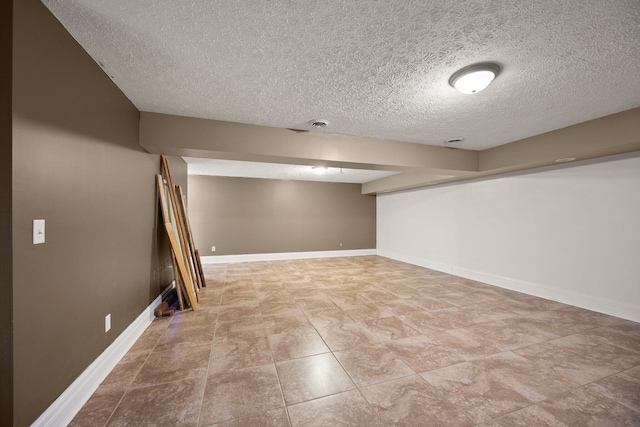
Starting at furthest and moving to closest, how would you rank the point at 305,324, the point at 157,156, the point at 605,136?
the point at 157,156, the point at 305,324, the point at 605,136

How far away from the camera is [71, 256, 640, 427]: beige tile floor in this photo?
1.48 metres

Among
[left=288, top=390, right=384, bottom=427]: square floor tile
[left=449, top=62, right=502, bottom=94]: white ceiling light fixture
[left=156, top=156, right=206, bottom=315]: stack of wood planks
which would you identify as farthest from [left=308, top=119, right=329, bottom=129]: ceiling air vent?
[left=288, top=390, right=384, bottom=427]: square floor tile

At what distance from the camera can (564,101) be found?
7.43 feet

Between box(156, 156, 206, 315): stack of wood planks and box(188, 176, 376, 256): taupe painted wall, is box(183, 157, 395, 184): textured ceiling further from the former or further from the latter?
box(156, 156, 206, 315): stack of wood planks

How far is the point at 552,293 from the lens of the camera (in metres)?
3.66

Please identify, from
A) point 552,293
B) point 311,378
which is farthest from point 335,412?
point 552,293

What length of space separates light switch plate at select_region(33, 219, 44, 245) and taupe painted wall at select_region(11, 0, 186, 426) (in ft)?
0.09

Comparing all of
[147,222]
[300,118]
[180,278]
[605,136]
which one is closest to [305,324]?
[180,278]

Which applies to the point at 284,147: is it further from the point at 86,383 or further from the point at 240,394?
the point at 86,383

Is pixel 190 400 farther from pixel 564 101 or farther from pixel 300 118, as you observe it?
pixel 564 101

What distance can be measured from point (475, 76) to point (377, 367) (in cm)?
243

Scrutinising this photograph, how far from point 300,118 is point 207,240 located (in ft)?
16.7

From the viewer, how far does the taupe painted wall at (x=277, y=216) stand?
6.50 meters

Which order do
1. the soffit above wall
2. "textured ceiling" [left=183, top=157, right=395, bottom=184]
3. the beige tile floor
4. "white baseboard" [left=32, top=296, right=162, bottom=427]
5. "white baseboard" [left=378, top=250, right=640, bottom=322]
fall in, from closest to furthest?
1. "white baseboard" [left=32, top=296, right=162, bottom=427]
2. the beige tile floor
3. the soffit above wall
4. "white baseboard" [left=378, top=250, right=640, bottom=322]
5. "textured ceiling" [left=183, top=157, right=395, bottom=184]
